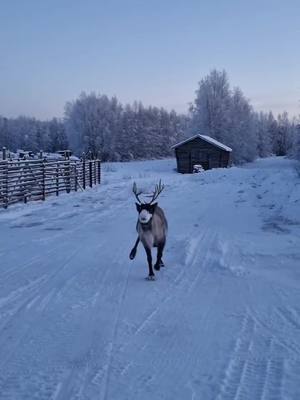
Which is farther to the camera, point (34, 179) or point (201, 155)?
point (201, 155)

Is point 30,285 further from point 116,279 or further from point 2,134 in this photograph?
point 2,134

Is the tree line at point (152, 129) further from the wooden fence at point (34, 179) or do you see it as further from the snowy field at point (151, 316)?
the snowy field at point (151, 316)

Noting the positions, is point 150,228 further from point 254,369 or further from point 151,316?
point 254,369

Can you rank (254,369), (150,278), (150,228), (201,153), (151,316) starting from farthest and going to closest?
(201,153) < (150,228) < (150,278) < (151,316) < (254,369)

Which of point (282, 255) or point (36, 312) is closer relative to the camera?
point (36, 312)

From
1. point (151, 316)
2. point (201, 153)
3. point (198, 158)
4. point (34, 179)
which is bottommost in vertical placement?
point (151, 316)

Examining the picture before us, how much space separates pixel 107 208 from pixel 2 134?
112 meters

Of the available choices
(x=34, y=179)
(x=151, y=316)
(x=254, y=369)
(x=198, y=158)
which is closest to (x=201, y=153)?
(x=198, y=158)

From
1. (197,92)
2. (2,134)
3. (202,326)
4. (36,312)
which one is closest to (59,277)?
(36,312)

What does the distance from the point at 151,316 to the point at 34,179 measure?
1706cm

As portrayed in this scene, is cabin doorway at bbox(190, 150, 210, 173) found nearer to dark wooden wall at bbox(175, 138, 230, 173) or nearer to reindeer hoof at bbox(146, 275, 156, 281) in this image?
dark wooden wall at bbox(175, 138, 230, 173)

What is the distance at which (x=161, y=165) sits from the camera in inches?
2608

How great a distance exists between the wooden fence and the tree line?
21.9 m

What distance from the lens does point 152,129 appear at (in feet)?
322
